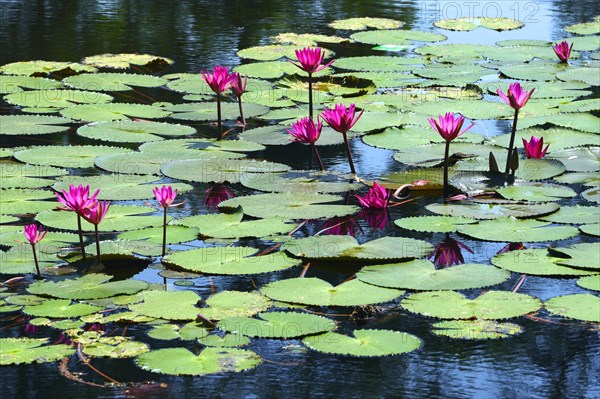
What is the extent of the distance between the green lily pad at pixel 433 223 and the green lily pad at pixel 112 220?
2.67ft

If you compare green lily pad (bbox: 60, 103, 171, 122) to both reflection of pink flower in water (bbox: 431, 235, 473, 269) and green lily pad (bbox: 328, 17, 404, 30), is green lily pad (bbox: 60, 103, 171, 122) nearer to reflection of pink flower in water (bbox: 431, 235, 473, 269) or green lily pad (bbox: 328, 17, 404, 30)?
reflection of pink flower in water (bbox: 431, 235, 473, 269)

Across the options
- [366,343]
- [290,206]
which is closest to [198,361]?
[366,343]

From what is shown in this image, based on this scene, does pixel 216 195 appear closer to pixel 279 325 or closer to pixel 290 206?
pixel 290 206

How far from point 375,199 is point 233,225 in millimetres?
548

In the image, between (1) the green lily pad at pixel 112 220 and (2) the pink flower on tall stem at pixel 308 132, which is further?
(2) the pink flower on tall stem at pixel 308 132

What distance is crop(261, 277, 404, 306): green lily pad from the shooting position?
2851mm

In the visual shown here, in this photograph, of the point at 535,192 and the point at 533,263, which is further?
the point at 535,192

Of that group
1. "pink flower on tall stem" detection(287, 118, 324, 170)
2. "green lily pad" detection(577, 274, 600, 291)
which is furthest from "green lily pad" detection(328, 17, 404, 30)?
"green lily pad" detection(577, 274, 600, 291)

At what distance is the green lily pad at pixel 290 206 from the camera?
141 inches

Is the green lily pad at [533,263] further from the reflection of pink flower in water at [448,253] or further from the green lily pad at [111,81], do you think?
the green lily pad at [111,81]

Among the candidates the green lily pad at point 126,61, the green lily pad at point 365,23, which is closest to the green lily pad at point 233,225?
the green lily pad at point 126,61

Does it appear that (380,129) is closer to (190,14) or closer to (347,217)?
(347,217)

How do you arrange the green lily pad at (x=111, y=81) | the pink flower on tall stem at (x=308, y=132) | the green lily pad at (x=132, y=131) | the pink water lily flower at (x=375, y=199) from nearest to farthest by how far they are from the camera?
1. the pink water lily flower at (x=375, y=199)
2. the pink flower on tall stem at (x=308, y=132)
3. the green lily pad at (x=132, y=131)
4. the green lily pad at (x=111, y=81)

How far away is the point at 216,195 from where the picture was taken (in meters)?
3.93
